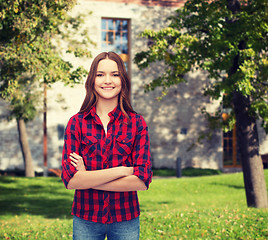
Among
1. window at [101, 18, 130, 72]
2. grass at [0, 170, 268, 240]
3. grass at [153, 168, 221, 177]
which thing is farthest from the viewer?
window at [101, 18, 130, 72]

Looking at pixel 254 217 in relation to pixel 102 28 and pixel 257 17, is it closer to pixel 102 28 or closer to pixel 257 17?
pixel 257 17

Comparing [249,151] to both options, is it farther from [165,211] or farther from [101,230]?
[101,230]

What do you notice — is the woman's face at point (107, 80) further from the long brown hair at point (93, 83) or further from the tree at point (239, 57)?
the tree at point (239, 57)

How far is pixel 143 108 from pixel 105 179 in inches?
796

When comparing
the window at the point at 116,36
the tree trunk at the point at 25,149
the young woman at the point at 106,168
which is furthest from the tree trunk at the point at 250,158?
the window at the point at 116,36

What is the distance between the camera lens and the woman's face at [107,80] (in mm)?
2975

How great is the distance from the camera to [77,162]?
2.80 metres

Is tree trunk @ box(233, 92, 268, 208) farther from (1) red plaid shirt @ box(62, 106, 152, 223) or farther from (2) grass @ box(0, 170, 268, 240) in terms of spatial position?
(1) red plaid shirt @ box(62, 106, 152, 223)

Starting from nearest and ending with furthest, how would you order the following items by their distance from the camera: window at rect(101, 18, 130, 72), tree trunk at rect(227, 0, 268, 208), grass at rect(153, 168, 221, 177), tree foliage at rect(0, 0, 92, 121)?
tree foliage at rect(0, 0, 92, 121) < tree trunk at rect(227, 0, 268, 208) < grass at rect(153, 168, 221, 177) < window at rect(101, 18, 130, 72)

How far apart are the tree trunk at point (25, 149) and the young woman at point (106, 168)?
1642 centimetres

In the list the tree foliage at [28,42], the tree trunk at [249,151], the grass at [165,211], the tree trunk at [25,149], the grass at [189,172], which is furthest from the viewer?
the grass at [189,172]

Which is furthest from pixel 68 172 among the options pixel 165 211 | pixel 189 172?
pixel 189 172

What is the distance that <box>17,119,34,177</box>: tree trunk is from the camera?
18.8 metres

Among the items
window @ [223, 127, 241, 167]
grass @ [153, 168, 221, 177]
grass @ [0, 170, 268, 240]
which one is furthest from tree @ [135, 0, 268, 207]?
window @ [223, 127, 241, 167]
